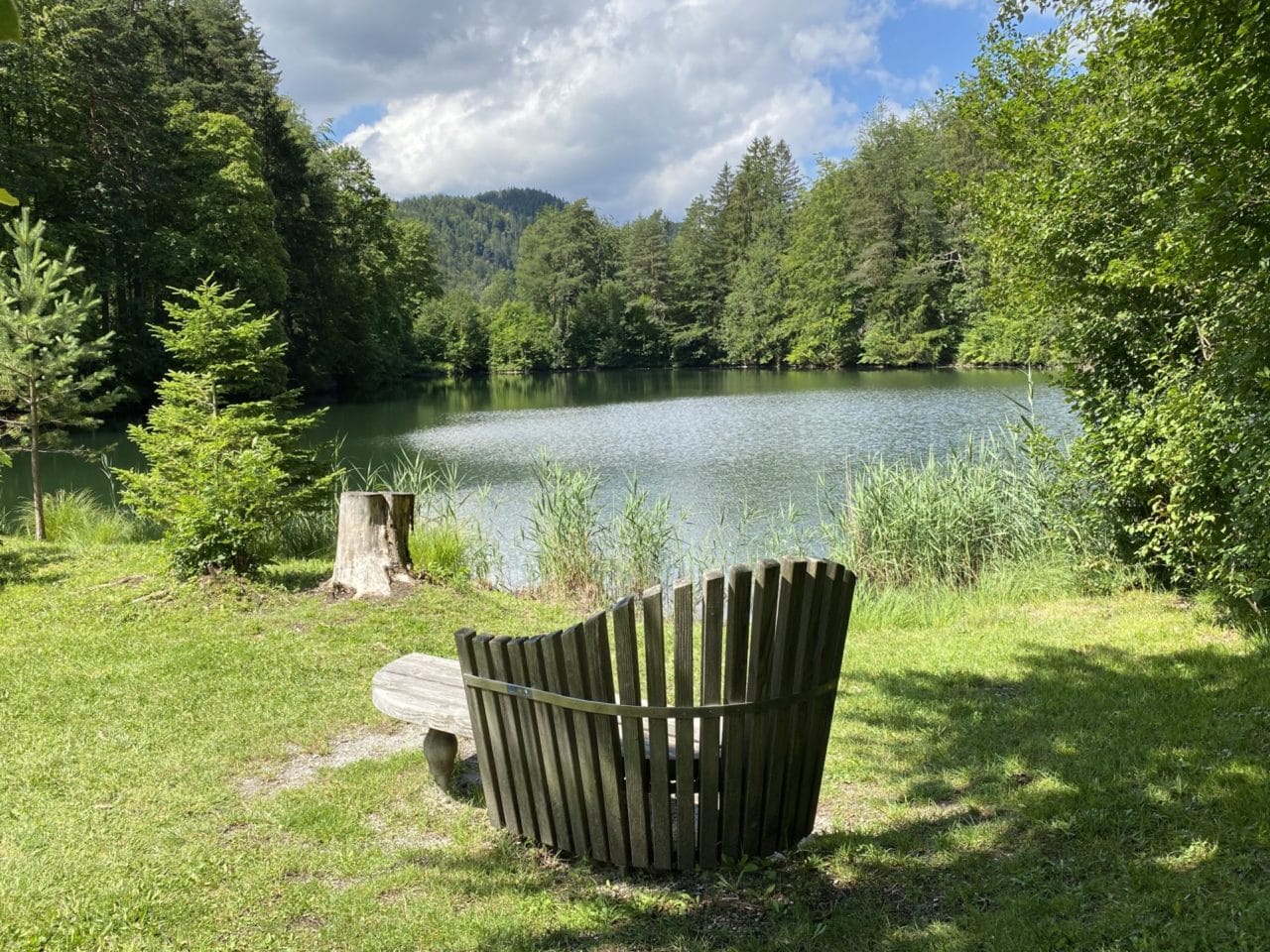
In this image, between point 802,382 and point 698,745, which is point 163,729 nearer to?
point 698,745

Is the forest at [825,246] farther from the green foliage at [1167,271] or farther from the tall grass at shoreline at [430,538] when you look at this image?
the tall grass at shoreline at [430,538]

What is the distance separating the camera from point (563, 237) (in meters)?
67.0

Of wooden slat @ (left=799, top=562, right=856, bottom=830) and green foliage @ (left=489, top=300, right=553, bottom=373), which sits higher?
green foliage @ (left=489, top=300, right=553, bottom=373)

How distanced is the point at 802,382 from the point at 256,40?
30104mm

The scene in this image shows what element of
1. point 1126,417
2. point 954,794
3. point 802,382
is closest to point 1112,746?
point 954,794

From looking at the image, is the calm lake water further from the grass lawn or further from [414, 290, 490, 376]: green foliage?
[414, 290, 490, 376]: green foliage

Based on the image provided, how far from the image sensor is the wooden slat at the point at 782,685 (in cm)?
265

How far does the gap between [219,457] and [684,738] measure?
248 inches

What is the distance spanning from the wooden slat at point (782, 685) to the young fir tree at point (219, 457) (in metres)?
5.45

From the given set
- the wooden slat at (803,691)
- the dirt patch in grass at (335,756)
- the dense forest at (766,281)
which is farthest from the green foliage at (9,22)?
the dense forest at (766,281)

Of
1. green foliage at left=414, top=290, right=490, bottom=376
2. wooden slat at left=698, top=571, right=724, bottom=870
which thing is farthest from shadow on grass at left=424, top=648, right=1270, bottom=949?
green foliage at left=414, top=290, right=490, bottom=376

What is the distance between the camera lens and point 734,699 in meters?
2.70

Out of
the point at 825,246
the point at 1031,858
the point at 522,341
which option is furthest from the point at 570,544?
the point at 522,341

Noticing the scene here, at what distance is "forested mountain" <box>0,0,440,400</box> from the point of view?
75.5ft
